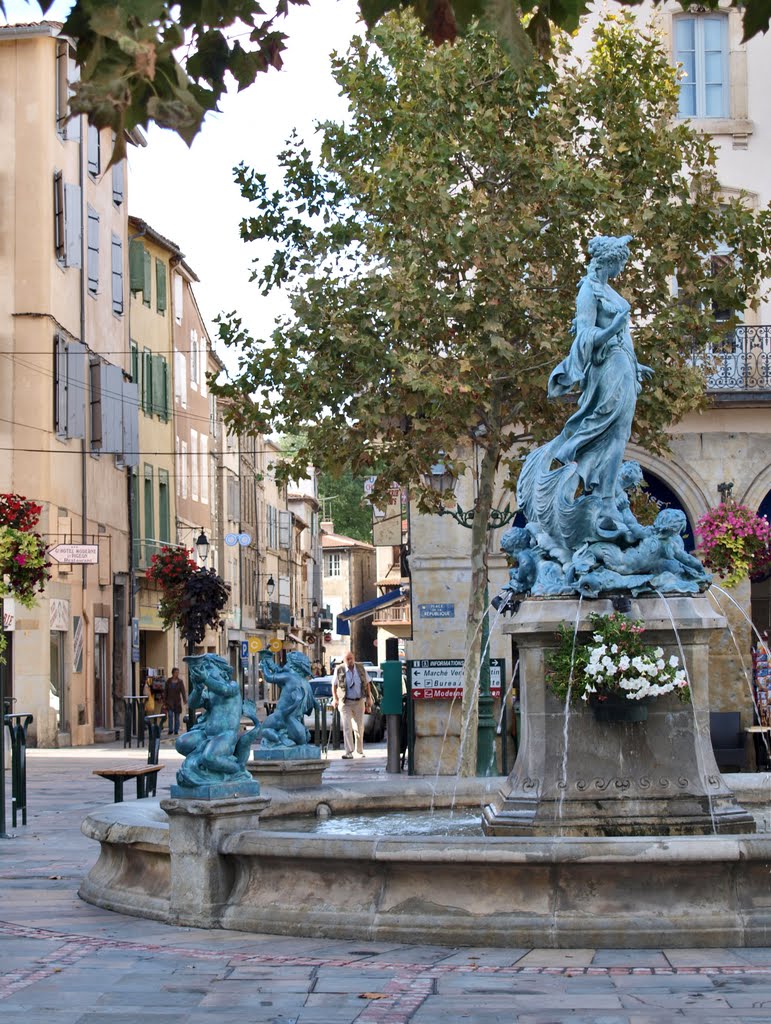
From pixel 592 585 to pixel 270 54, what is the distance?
5522 mm

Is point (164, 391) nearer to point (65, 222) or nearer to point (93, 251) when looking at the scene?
point (93, 251)

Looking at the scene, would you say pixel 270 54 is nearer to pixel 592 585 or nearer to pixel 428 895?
pixel 428 895

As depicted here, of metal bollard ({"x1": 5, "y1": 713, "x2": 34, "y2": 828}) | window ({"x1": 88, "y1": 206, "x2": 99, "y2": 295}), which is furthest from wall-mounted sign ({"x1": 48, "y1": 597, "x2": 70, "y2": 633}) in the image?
metal bollard ({"x1": 5, "y1": 713, "x2": 34, "y2": 828})

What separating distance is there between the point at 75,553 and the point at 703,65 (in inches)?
→ 564

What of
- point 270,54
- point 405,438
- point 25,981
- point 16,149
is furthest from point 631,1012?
point 16,149

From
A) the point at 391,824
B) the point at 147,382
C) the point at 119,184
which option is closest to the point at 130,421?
the point at 119,184

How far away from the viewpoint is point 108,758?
2884cm

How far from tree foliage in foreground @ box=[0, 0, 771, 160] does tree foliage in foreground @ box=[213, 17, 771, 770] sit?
14.1 metres

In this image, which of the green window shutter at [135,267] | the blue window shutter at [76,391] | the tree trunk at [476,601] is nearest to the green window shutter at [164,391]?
the green window shutter at [135,267]

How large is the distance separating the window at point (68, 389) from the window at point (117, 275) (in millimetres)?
5279

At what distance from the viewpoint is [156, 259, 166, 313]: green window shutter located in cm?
4962

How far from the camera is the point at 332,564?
105 m

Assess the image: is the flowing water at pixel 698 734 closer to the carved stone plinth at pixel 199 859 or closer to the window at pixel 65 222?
the carved stone plinth at pixel 199 859

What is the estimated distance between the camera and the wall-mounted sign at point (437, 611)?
2553 centimetres
